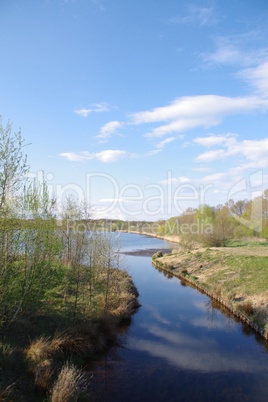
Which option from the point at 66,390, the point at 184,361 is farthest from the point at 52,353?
the point at 184,361

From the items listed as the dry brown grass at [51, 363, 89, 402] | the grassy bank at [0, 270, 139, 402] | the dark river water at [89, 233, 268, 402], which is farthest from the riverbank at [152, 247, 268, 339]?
the dry brown grass at [51, 363, 89, 402]

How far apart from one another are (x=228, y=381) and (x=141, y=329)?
7136 mm

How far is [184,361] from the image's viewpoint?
14.4 metres

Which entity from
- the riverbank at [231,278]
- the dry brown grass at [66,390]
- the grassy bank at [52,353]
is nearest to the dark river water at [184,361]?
the grassy bank at [52,353]

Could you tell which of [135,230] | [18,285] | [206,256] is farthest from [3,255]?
[135,230]

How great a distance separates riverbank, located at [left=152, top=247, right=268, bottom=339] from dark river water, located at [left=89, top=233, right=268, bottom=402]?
0.99m

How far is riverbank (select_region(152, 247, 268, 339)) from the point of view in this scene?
67.2 ft

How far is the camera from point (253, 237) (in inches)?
2562

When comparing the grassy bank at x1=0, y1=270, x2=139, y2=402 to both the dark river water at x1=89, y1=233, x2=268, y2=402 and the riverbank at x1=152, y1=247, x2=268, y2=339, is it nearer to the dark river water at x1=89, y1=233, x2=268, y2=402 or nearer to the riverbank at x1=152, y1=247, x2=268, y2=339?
the dark river water at x1=89, y1=233, x2=268, y2=402

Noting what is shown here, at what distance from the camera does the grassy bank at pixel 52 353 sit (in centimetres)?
1011

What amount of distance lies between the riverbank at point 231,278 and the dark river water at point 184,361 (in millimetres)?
993

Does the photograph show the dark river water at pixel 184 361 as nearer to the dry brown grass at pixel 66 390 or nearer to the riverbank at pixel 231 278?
the riverbank at pixel 231 278

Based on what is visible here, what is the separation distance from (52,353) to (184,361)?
5971 millimetres

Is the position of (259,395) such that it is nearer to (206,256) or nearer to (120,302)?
(120,302)
